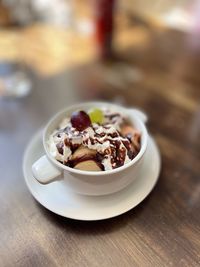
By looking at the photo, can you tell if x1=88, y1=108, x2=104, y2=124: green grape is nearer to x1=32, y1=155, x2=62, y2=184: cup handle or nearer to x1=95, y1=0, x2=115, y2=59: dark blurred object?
x1=32, y1=155, x2=62, y2=184: cup handle

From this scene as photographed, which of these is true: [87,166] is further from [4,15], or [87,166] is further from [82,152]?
[4,15]

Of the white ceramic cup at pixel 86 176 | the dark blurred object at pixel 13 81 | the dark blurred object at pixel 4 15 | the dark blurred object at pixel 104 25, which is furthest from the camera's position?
the dark blurred object at pixel 4 15

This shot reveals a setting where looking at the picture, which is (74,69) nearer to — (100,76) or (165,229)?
(100,76)

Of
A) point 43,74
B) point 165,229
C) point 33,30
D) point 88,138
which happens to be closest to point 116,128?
point 88,138

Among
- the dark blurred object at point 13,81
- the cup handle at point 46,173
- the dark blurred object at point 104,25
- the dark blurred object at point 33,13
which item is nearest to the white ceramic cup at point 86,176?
the cup handle at point 46,173

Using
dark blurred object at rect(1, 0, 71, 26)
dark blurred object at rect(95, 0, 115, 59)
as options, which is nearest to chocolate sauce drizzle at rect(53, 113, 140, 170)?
dark blurred object at rect(95, 0, 115, 59)

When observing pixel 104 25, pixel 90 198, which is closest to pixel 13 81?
pixel 104 25

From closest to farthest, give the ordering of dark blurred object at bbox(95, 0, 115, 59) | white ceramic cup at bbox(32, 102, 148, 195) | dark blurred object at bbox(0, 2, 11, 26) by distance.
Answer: white ceramic cup at bbox(32, 102, 148, 195), dark blurred object at bbox(95, 0, 115, 59), dark blurred object at bbox(0, 2, 11, 26)

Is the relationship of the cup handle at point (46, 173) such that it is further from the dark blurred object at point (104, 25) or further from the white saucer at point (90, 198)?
the dark blurred object at point (104, 25)

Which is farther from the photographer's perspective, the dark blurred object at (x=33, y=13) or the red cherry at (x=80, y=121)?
the dark blurred object at (x=33, y=13)
